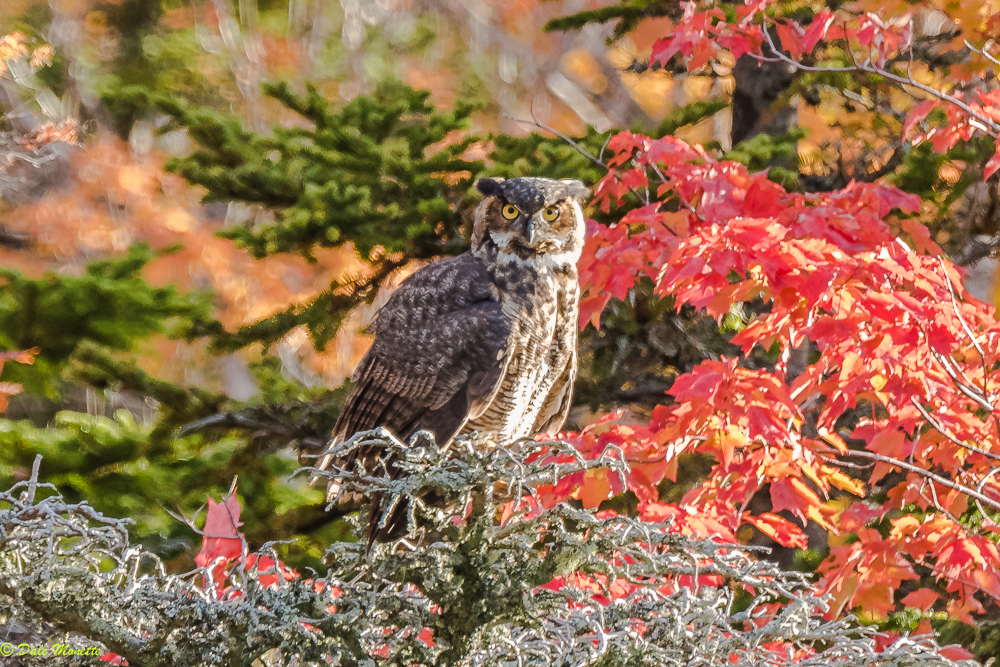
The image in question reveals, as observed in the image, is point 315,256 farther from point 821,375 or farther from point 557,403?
point 821,375

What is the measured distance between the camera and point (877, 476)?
294 cm

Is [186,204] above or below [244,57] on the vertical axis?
below

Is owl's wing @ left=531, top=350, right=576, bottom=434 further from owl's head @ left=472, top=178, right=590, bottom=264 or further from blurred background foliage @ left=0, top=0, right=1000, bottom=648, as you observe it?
blurred background foliage @ left=0, top=0, right=1000, bottom=648

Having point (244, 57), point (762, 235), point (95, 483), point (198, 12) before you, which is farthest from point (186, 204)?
point (762, 235)

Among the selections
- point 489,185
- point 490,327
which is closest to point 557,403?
point 490,327

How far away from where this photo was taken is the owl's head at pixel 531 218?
2.80 m

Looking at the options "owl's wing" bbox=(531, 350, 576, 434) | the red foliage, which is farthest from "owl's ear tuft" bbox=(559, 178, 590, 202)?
"owl's wing" bbox=(531, 350, 576, 434)

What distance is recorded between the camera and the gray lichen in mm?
1438

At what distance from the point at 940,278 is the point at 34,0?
14336 millimetres

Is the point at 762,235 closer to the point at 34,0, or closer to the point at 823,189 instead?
the point at 823,189

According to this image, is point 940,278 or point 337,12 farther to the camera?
point 337,12

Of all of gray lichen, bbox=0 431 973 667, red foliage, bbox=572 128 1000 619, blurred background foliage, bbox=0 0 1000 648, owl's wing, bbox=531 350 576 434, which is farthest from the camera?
blurred background foliage, bbox=0 0 1000 648

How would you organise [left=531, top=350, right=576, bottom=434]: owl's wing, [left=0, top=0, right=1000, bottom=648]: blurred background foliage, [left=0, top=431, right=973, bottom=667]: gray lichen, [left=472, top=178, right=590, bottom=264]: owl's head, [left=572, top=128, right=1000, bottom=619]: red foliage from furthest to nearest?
1. [left=0, top=0, right=1000, bottom=648]: blurred background foliage
2. [left=531, top=350, right=576, bottom=434]: owl's wing
3. [left=472, top=178, right=590, bottom=264]: owl's head
4. [left=572, top=128, right=1000, bottom=619]: red foliage
5. [left=0, top=431, right=973, bottom=667]: gray lichen

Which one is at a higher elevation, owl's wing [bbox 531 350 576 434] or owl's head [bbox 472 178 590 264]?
owl's head [bbox 472 178 590 264]
